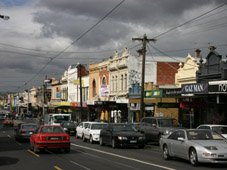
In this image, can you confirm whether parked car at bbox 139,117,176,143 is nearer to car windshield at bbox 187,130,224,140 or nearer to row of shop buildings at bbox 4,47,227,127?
row of shop buildings at bbox 4,47,227,127

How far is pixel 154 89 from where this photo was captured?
165ft

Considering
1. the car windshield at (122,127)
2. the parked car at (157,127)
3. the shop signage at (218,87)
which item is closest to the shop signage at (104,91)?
the parked car at (157,127)

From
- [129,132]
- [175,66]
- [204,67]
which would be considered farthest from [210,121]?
[175,66]

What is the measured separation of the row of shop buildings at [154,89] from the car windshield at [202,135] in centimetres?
1300

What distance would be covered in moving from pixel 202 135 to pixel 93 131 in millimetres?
15252

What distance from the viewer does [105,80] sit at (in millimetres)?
65188

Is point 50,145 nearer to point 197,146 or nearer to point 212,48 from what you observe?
point 197,146

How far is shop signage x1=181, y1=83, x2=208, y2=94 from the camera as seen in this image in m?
32.8

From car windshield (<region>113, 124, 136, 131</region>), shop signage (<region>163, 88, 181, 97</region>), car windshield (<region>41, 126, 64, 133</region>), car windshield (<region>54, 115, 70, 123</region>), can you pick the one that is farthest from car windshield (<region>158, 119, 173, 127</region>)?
car windshield (<region>54, 115, 70, 123</region>)

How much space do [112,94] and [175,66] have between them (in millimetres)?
8911

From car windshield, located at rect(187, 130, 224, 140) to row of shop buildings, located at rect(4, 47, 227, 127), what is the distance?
13.0m

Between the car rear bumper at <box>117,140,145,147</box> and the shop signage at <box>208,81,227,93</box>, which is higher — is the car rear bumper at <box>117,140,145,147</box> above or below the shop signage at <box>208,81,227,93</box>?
below

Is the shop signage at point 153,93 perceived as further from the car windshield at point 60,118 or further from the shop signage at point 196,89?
the car windshield at point 60,118

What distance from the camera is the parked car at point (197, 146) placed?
16.1m
